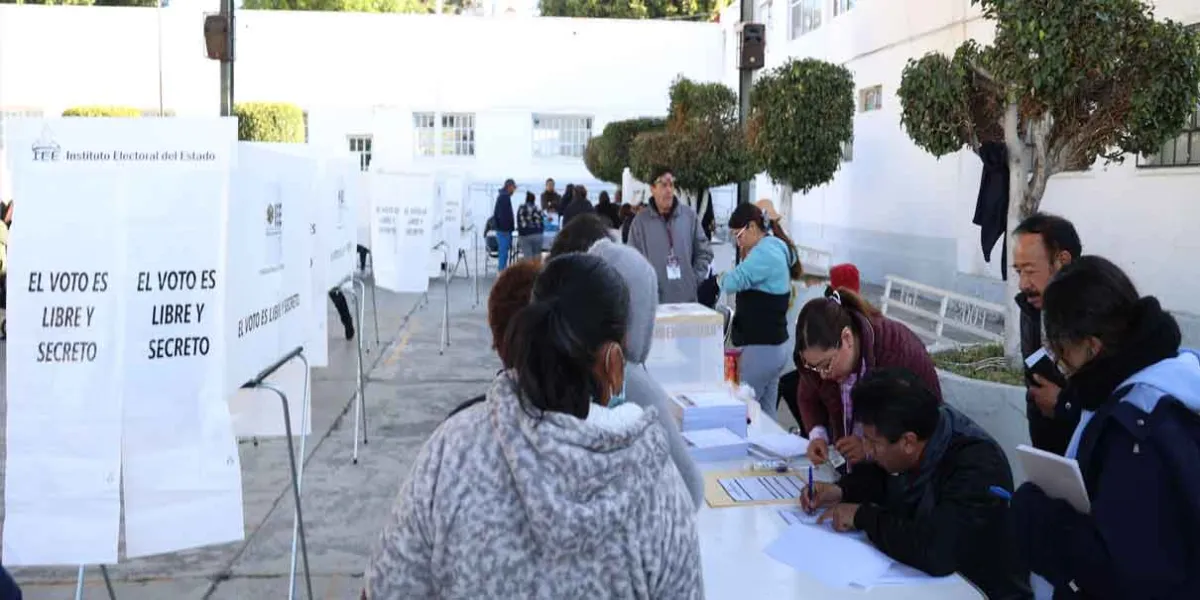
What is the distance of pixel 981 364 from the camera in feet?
21.9

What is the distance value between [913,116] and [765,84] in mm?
6644

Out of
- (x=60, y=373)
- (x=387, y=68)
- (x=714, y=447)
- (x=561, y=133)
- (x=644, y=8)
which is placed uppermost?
(x=644, y=8)

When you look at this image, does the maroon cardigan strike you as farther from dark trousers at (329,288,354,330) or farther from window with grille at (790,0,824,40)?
window with grille at (790,0,824,40)

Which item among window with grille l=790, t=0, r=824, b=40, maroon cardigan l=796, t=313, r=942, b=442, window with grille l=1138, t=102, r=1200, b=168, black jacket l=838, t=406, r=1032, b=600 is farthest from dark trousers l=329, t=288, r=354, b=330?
window with grille l=790, t=0, r=824, b=40

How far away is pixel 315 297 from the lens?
4992 millimetres

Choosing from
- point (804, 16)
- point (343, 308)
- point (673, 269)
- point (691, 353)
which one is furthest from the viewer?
point (804, 16)

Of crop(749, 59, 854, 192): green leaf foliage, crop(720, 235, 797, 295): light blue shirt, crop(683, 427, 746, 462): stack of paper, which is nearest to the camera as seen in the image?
crop(683, 427, 746, 462): stack of paper

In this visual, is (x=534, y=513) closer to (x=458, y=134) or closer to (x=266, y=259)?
(x=266, y=259)

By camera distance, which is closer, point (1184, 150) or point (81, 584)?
point (81, 584)

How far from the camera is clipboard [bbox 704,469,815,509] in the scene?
125 inches

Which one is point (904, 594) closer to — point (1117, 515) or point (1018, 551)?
point (1018, 551)

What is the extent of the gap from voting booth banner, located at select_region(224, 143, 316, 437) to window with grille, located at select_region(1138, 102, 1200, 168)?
7516mm

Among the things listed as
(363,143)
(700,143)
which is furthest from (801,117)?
(363,143)

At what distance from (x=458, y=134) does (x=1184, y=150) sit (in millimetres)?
20953
